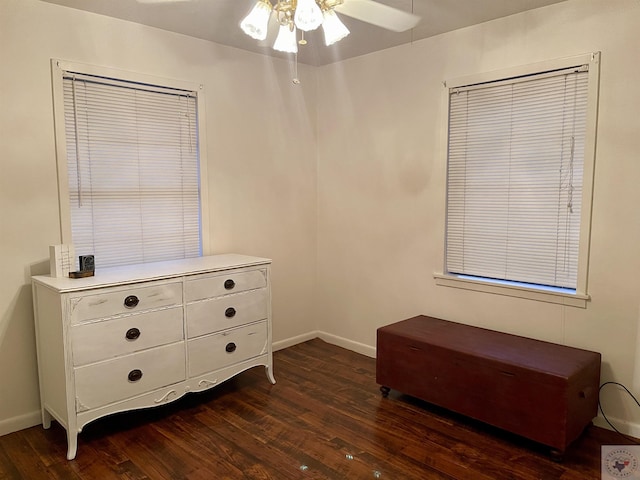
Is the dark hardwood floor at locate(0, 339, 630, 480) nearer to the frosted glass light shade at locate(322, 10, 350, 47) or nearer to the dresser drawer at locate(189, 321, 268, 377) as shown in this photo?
the dresser drawer at locate(189, 321, 268, 377)

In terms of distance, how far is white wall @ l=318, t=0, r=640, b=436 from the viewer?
2.57 m

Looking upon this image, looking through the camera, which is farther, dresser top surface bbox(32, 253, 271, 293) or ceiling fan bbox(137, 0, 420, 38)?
ceiling fan bbox(137, 0, 420, 38)

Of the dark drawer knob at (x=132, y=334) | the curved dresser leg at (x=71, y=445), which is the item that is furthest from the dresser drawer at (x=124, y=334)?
the curved dresser leg at (x=71, y=445)

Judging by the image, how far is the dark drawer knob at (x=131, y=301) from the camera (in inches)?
101

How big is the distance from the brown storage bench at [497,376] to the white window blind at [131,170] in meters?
1.62

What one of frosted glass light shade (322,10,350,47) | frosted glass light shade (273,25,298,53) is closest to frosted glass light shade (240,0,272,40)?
frosted glass light shade (273,25,298,53)

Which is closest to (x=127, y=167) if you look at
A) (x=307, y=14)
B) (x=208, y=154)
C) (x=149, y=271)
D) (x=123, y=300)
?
(x=208, y=154)

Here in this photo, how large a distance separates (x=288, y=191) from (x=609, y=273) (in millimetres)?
2369

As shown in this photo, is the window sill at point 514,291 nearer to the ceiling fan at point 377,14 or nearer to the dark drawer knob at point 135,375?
the ceiling fan at point 377,14

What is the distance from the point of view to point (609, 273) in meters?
2.64

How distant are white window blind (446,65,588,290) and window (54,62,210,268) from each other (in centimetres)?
184

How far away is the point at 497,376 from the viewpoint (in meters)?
2.55

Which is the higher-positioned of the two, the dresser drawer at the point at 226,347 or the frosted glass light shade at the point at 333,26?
the frosted glass light shade at the point at 333,26

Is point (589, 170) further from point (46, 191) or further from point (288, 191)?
point (46, 191)
